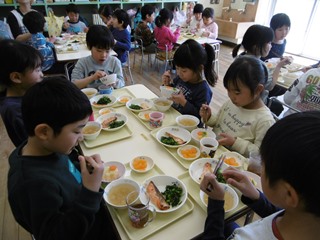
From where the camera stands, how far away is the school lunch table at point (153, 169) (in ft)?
2.82

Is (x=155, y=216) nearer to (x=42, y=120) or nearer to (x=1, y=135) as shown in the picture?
(x=42, y=120)

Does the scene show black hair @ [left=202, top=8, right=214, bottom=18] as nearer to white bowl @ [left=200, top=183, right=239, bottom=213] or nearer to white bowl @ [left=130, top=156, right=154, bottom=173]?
white bowl @ [left=130, top=156, right=154, bottom=173]

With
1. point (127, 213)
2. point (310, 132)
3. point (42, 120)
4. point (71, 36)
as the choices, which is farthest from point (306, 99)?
point (71, 36)

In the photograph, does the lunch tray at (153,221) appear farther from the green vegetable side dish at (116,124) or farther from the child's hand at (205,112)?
the child's hand at (205,112)

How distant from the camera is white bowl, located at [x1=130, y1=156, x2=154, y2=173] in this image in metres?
1.14

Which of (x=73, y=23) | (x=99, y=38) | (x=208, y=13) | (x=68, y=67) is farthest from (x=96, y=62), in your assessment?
(x=208, y=13)

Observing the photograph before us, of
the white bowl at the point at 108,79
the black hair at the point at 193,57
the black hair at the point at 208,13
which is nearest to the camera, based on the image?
the black hair at the point at 193,57

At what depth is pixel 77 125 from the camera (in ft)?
2.91

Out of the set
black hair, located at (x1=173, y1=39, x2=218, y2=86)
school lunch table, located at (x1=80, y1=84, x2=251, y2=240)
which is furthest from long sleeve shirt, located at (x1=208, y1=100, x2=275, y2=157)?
black hair, located at (x1=173, y1=39, x2=218, y2=86)

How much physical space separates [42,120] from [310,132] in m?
0.84

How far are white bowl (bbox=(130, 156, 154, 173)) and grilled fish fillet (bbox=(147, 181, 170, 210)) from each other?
0.12m

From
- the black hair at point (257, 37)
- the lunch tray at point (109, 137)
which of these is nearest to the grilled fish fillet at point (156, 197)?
the lunch tray at point (109, 137)

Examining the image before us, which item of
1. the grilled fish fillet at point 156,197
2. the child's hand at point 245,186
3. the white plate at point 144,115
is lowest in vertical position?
the white plate at point 144,115

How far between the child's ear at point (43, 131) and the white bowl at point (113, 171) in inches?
14.2
